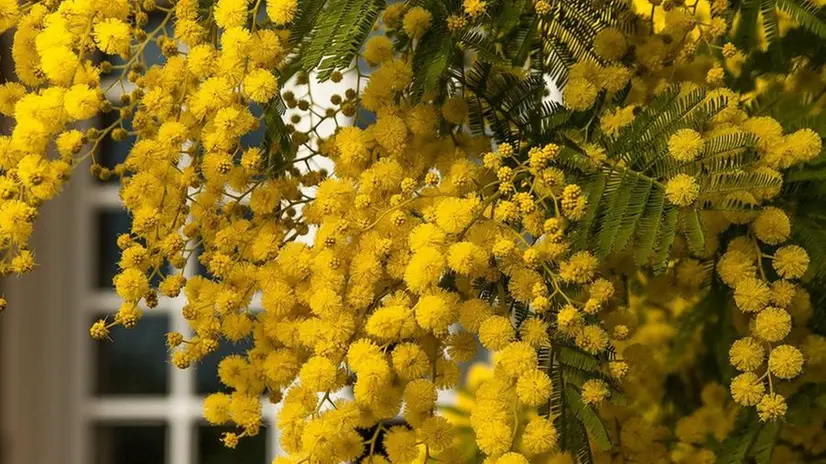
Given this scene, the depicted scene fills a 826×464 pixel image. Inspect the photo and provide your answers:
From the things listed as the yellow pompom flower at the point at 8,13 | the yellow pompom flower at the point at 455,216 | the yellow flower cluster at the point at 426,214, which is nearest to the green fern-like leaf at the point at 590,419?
the yellow flower cluster at the point at 426,214

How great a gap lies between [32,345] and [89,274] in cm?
14

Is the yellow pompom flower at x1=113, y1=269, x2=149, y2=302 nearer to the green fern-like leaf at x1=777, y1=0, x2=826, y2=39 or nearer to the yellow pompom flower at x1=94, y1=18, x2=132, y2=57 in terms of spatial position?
the yellow pompom flower at x1=94, y1=18, x2=132, y2=57

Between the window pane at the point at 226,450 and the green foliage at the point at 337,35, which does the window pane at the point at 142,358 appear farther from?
the green foliage at the point at 337,35

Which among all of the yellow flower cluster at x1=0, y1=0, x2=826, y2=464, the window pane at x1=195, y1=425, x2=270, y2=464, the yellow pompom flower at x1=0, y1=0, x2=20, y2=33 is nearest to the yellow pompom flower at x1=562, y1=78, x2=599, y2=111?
the yellow flower cluster at x1=0, y1=0, x2=826, y2=464

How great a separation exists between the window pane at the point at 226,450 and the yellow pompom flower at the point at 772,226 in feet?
3.51

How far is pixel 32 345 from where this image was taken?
1.51 metres

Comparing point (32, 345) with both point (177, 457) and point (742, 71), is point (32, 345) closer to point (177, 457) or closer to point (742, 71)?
point (177, 457)

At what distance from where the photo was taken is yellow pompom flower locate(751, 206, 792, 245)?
0.46 metres

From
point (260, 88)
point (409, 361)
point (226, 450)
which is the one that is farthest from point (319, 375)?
point (226, 450)

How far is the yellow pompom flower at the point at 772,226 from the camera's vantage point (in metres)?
0.46

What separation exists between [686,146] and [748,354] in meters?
0.10

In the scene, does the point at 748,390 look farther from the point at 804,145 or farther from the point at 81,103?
the point at 81,103

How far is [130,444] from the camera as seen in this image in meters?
1.58

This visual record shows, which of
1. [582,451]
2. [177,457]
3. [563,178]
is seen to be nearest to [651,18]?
[563,178]
